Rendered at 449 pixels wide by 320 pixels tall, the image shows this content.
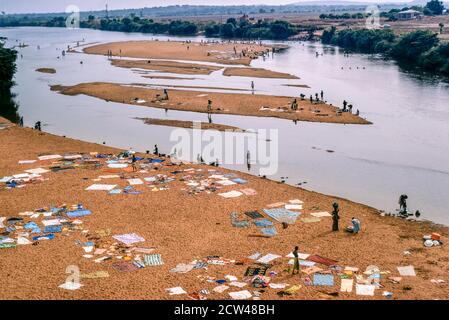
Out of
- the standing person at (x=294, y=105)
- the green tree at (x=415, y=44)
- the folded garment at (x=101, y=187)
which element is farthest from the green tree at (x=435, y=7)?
the folded garment at (x=101, y=187)

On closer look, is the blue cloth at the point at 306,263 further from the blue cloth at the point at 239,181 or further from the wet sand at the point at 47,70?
the wet sand at the point at 47,70

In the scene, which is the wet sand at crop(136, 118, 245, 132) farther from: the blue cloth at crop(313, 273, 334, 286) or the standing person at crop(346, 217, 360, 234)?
the blue cloth at crop(313, 273, 334, 286)

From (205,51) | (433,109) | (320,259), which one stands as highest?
(205,51)

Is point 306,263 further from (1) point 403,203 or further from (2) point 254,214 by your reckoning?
(1) point 403,203

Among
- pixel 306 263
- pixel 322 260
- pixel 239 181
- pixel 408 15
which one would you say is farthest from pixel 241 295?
pixel 408 15
